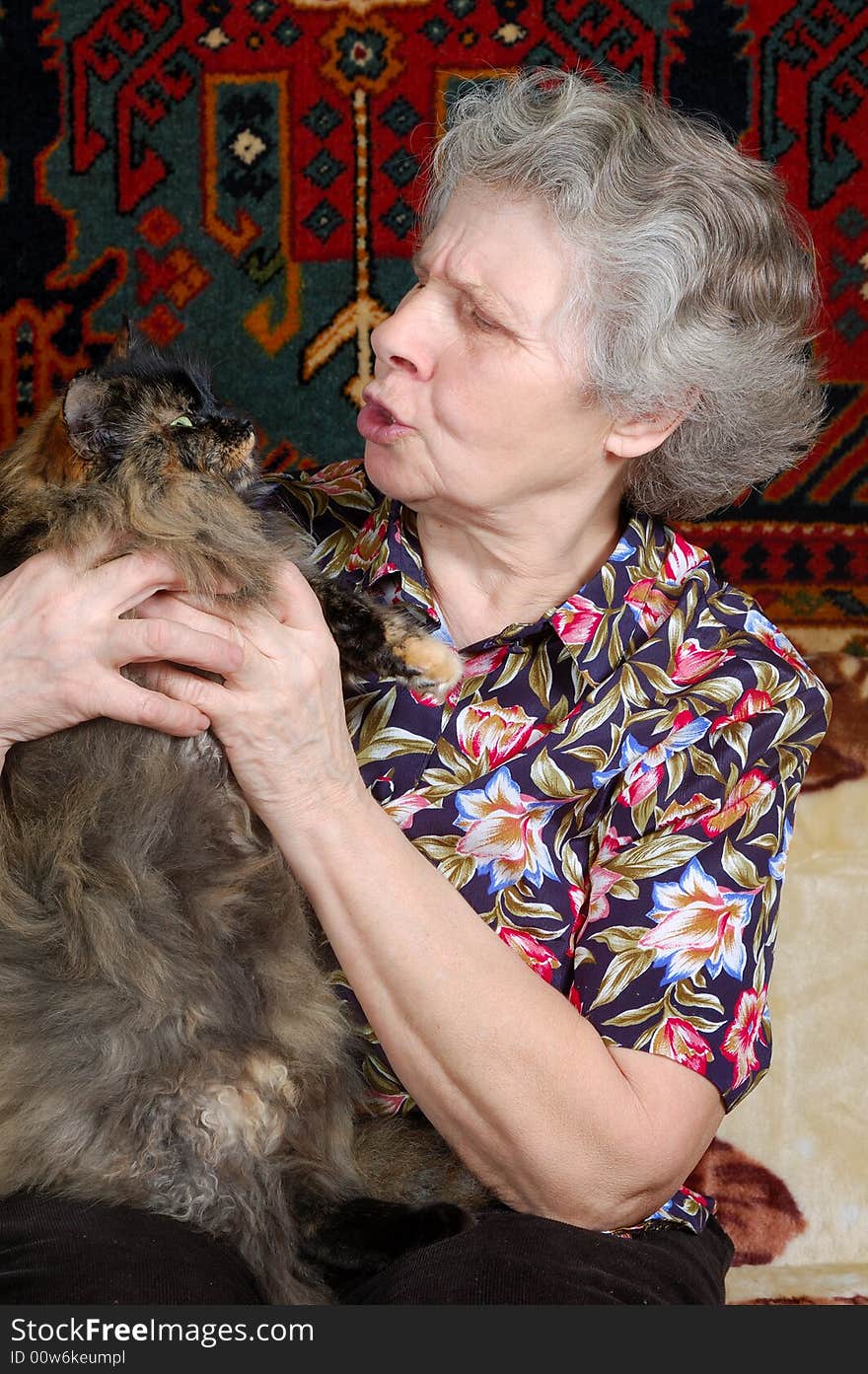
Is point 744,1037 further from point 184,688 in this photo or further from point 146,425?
point 146,425

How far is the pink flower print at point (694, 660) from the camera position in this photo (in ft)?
5.31

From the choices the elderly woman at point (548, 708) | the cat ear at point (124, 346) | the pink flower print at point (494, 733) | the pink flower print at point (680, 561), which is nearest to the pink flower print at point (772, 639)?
the elderly woman at point (548, 708)

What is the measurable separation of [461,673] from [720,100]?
1.27m

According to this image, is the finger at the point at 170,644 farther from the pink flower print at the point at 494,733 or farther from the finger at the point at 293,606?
the pink flower print at the point at 494,733

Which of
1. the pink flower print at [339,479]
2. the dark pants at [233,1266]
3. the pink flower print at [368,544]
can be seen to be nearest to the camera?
the dark pants at [233,1266]

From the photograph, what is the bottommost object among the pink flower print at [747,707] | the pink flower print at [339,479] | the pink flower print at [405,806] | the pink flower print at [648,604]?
the pink flower print at [405,806]

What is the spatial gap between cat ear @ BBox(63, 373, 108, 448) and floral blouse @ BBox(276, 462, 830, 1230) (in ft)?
1.41

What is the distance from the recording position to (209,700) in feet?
4.50

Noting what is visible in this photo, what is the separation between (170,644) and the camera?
1.33 m

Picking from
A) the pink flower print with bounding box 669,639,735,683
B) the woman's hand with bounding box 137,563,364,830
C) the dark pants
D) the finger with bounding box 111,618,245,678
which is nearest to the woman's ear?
the pink flower print with bounding box 669,639,735,683

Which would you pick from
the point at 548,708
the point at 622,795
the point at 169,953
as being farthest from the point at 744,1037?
the point at 169,953

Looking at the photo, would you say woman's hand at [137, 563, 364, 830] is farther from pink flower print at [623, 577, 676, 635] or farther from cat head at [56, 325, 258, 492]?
pink flower print at [623, 577, 676, 635]

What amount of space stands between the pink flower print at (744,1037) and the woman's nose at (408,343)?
32.5 inches

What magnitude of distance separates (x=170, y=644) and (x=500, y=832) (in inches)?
18.8
